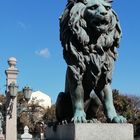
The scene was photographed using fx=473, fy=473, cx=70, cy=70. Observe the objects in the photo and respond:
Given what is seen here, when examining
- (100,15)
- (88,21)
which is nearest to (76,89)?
(88,21)

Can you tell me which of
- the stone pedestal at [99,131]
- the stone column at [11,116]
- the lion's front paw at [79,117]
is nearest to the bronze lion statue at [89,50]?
the lion's front paw at [79,117]

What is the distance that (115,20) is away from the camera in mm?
6891

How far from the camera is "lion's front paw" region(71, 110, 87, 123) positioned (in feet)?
21.5

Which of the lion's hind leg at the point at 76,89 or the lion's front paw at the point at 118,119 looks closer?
the lion's front paw at the point at 118,119

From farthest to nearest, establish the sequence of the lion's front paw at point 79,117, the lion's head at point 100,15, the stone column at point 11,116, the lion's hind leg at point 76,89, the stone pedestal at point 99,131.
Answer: the stone column at point 11,116 → the lion's hind leg at point 76,89 → the lion's head at point 100,15 → the lion's front paw at point 79,117 → the stone pedestal at point 99,131

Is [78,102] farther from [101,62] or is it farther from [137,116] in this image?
[137,116]

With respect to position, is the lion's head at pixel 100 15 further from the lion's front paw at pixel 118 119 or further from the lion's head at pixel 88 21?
the lion's front paw at pixel 118 119

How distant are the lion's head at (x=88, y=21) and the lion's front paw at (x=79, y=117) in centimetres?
99

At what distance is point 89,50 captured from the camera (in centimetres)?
677

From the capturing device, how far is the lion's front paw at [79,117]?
654 centimetres

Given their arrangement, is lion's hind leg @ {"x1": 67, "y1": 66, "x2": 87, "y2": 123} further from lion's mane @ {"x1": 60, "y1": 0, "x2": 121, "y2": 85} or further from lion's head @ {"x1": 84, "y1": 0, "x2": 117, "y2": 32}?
lion's head @ {"x1": 84, "y1": 0, "x2": 117, "y2": 32}

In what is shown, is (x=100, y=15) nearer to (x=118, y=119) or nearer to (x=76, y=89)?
(x=76, y=89)

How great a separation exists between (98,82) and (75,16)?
103 centimetres

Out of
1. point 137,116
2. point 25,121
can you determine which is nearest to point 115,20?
point 137,116
